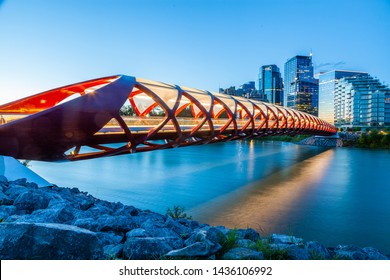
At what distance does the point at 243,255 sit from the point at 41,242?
6.96 ft

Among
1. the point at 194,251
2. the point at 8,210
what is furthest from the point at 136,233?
the point at 8,210

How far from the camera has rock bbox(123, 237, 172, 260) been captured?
3.19 meters

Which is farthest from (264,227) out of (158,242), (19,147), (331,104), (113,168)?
(331,104)

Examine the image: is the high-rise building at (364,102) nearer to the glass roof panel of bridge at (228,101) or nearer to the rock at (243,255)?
the glass roof panel of bridge at (228,101)

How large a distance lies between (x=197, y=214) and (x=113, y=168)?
1165cm

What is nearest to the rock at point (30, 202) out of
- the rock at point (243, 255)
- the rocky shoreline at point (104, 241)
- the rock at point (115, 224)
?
the rocky shoreline at point (104, 241)

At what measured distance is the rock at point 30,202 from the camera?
492 centimetres

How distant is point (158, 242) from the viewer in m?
3.33

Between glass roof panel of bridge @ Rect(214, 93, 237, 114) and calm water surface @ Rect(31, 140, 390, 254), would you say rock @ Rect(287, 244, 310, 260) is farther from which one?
glass roof panel of bridge @ Rect(214, 93, 237, 114)

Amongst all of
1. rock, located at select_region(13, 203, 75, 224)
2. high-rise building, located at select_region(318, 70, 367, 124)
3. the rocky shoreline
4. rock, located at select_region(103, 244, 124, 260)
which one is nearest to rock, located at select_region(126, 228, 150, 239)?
the rocky shoreline

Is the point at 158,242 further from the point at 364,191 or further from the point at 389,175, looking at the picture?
the point at 389,175

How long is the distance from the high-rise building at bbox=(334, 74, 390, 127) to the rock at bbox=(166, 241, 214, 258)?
93.9m

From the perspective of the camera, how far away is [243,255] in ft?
11.0

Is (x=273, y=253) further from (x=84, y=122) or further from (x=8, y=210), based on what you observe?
(x=84, y=122)
